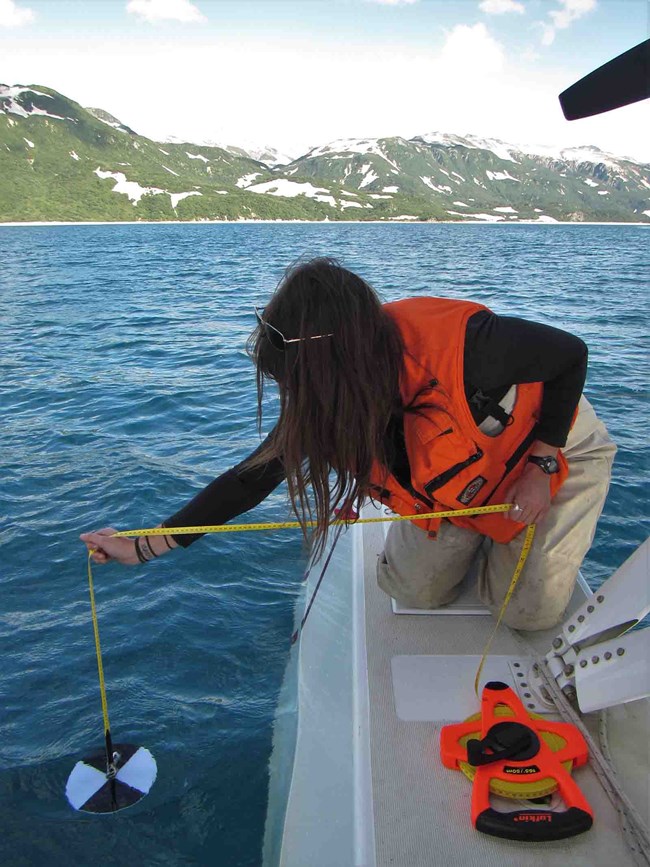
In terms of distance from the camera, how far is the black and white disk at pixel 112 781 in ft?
10.2

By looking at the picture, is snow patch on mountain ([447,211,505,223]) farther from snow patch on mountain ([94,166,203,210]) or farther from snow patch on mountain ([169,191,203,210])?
snow patch on mountain ([94,166,203,210])

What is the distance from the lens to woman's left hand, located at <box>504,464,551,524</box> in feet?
9.43

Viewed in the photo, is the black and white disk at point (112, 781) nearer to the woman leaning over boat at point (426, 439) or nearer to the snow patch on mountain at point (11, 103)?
the woman leaning over boat at point (426, 439)

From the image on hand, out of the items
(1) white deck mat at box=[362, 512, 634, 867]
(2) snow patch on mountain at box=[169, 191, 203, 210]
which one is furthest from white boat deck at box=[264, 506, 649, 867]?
(2) snow patch on mountain at box=[169, 191, 203, 210]

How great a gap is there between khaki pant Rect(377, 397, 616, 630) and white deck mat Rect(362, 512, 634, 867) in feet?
1.07

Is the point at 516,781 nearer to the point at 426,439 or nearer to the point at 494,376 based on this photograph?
the point at 426,439

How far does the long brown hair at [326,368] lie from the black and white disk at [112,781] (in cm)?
197

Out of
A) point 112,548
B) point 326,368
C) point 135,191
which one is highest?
point 135,191

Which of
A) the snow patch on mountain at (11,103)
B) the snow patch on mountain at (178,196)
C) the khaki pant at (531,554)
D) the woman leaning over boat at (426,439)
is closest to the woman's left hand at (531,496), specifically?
the woman leaning over boat at (426,439)

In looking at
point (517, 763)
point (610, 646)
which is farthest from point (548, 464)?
point (517, 763)

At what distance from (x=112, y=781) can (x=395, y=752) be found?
5.22ft

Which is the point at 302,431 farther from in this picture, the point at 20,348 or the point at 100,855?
the point at 20,348

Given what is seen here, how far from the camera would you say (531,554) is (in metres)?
3.15

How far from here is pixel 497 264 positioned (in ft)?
116
